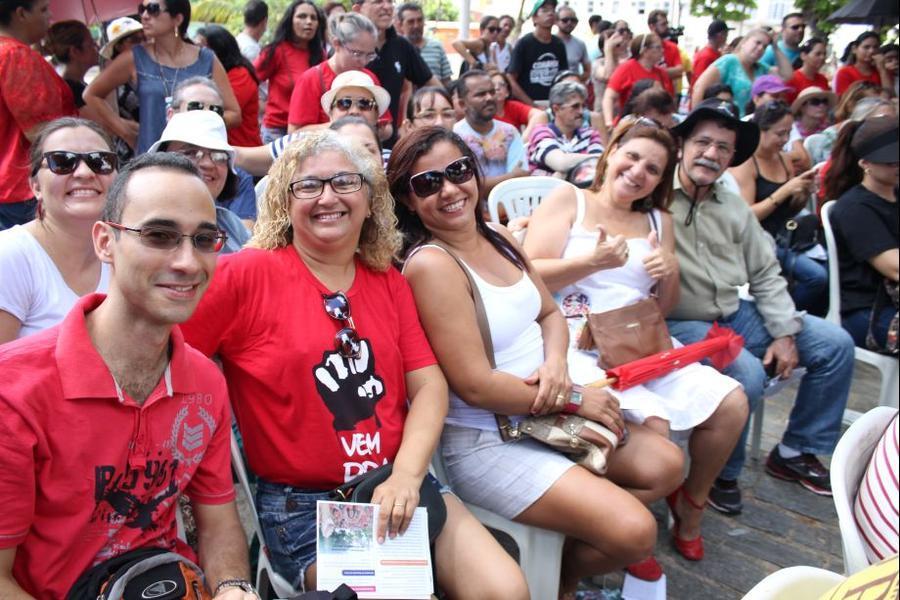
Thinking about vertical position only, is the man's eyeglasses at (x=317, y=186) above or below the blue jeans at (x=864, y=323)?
above

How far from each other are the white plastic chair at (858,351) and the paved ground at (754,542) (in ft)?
2.64

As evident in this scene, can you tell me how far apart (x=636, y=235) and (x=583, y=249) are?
292 mm

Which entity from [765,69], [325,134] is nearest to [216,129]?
[325,134]

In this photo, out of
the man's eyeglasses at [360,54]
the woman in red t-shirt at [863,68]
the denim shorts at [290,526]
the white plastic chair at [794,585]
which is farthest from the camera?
the woman in red t-shirt at [863,68]

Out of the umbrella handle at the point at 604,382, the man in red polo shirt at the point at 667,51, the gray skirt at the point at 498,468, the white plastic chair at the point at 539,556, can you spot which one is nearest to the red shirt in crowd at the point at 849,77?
the man in red polo shirt at the point at 667,51

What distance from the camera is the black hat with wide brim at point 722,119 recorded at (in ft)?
11.1

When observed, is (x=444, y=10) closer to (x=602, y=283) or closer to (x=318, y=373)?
(x=602, y=283)

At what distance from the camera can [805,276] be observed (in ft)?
14.0

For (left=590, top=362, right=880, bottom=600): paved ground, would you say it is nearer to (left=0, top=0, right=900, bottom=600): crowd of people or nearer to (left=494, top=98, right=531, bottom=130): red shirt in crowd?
(left=0, top=0, right=900, bottom=600): crowd of people

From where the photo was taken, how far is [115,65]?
13.4 ft

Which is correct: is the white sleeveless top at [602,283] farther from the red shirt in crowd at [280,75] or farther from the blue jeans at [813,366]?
the red shirt in crowd at [280,75]

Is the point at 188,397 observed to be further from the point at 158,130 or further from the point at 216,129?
the point at 158,130

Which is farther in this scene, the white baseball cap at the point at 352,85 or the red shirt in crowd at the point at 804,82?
the red shirt in crowd at the point at 804,82

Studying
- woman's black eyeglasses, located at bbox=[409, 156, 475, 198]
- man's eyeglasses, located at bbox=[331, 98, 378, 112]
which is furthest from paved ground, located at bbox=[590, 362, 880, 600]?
man's eyeglasses, located at bbox=[331, 98, 378, 112]
